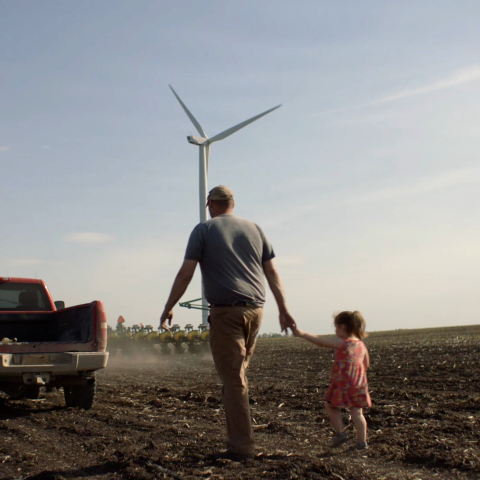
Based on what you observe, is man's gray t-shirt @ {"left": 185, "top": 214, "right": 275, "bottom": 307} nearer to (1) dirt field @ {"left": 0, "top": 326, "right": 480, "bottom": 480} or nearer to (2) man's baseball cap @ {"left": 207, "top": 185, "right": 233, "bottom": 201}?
(2) man's baseball cap @ {"left": 207, "top": 185, "right": 233, "bottom": 201}

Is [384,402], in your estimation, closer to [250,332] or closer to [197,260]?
[250,332]

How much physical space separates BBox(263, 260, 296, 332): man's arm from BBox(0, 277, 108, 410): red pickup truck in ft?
10.9

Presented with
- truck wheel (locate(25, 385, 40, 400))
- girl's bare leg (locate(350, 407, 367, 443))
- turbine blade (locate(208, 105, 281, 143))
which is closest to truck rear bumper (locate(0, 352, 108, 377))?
truck wheel (locate(25, 385, 40, 400))

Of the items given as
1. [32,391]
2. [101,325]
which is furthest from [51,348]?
[32,391]

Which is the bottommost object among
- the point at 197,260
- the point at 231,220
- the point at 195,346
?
the point at 195,346

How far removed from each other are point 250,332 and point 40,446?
2.29 m

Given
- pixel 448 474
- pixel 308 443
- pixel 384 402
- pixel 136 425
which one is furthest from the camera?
pixel 384 402

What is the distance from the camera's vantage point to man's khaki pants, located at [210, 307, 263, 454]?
4449 mm

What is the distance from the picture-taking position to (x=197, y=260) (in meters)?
4.75

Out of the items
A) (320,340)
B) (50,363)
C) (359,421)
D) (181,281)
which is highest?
(181,281)

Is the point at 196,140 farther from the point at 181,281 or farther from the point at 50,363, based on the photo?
the point at 181,281

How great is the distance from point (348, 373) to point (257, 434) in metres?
1.39

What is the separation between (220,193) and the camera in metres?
4.91

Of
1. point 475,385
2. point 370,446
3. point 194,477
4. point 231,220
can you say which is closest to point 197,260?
point 231,220
